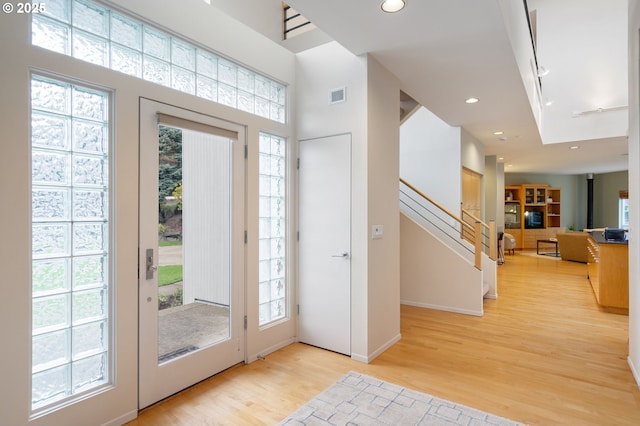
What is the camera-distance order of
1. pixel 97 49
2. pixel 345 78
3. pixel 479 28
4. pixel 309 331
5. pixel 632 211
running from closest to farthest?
pixel 97 49, pixel 479 28, pixel 632 211, pixel 345 78, pixel 309 331

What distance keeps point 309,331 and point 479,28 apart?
124 inches

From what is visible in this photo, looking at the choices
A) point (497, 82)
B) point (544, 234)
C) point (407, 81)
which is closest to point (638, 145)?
point (497, 82)

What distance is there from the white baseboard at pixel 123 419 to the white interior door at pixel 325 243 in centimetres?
170

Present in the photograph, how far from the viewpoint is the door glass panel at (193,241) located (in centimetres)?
259

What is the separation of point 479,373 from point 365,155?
2164 mm

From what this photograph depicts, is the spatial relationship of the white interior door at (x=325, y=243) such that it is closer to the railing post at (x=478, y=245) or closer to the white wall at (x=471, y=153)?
the railing post at (x=478, y=245)

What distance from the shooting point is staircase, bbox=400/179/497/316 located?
4722 millimetres

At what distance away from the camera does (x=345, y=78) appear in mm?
3299

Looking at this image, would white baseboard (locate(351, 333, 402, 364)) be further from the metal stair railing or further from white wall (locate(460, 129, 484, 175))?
white wall (locate(460, 129, 484, 175))

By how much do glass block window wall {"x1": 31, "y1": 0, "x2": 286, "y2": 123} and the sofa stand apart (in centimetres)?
912

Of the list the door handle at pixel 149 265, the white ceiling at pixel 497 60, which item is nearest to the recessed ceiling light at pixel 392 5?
the white ceiling at pixel 497 60

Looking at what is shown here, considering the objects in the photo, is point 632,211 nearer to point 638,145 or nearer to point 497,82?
point 638,145

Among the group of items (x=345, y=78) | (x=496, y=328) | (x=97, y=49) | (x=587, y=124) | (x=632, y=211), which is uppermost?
(x=587, y=124)

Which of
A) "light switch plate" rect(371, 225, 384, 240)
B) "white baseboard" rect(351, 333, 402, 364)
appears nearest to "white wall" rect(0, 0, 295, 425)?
"white baseboard" rect(351, 333, 402, 364)
